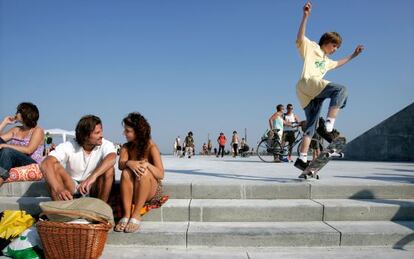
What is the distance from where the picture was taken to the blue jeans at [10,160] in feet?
13.9

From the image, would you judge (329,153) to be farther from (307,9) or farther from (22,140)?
(22,140)

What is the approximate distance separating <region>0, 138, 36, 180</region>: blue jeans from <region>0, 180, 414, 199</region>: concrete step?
2008 millimetres

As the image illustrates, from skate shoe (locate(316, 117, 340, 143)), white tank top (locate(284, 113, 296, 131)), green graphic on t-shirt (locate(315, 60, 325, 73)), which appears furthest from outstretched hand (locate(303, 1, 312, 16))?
white tank top (locate(284, 113, 296, 131))

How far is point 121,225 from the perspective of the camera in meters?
Result: 3.41

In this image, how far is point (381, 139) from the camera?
38.7ft

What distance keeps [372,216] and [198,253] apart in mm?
2006

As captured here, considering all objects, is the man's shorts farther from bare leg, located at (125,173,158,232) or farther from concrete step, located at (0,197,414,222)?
bare leg, located at (125,173,158,232)

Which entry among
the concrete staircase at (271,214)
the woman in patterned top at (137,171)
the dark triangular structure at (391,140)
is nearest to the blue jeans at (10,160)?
the concrete staircase at (271,214)

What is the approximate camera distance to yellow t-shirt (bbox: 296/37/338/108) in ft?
14.8

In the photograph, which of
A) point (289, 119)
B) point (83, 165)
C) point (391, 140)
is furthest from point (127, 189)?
point (391, 140)

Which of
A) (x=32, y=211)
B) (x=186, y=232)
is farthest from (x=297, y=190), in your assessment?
(x=32, y=211)

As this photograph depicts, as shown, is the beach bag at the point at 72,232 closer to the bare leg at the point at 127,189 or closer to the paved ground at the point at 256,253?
the paved ground at the point at 256,253

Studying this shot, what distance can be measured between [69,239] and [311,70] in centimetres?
353

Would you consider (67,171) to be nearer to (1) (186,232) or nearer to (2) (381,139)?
(1) (186,232)
